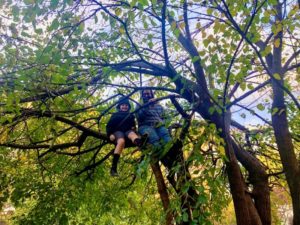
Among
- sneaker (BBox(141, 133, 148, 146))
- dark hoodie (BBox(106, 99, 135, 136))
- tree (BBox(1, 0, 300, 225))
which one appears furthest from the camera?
dark hoodie (BBox(106, 99, 135, 136))

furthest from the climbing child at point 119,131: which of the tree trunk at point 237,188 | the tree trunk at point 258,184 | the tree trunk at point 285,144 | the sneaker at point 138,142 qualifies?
the tree trunk at point 285,144

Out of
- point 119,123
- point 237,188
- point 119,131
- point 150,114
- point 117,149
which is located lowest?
point 237,188

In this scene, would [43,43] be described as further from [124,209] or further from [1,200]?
[124,209]

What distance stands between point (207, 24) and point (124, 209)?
540cm

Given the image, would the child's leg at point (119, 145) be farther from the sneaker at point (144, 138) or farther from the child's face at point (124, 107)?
the child's face at point (124, 107)

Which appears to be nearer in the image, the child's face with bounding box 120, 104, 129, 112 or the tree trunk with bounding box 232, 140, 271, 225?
the tree trunk with bounding box 232, 140, 271, 225

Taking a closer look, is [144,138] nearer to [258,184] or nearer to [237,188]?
[237,188]

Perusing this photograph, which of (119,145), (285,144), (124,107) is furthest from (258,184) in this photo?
(124,107)

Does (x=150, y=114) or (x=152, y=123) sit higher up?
(x=150, y=114)

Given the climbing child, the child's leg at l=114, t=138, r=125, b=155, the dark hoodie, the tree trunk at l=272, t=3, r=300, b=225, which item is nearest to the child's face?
the climbing child

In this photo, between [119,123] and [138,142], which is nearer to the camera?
[138,142]

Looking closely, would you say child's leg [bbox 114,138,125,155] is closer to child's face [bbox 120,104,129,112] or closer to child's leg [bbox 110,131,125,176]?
child's leg [bbox 110,131,125,176]

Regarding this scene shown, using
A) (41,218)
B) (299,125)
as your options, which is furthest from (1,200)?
(299,125)

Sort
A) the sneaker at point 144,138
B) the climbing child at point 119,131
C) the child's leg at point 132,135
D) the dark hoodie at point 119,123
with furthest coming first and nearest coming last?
the dark hoodie at point 119,123
the climbing child at point 119,131
the child's leg at point 132,135
the sneaker at point 144,138
